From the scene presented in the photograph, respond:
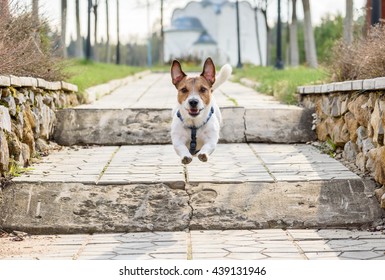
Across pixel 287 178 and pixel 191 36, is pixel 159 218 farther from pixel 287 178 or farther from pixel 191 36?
pixel 191 36

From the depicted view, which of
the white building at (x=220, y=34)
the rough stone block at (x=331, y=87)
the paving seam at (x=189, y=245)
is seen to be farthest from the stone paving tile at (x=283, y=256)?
the white building at (x=220, y=34)

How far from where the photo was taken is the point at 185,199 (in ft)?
24.5

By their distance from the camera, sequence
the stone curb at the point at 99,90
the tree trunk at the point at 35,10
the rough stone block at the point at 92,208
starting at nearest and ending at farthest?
the rough stone block at the point at 92,208
the tree trunk at the point at 35,10
the stone curb at the point at 99,90

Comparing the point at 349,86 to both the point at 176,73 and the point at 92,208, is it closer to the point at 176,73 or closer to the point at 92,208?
the point at 176,73

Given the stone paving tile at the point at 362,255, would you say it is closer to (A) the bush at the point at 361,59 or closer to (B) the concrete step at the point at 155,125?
(A) the bush at the point at 361,59

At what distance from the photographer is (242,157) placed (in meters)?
9.31

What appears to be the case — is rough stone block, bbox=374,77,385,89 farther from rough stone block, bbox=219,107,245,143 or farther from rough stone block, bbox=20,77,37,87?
rough stone block, bbox=20,77,37,87

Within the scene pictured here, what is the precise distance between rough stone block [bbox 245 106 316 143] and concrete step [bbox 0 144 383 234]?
6.87 ft

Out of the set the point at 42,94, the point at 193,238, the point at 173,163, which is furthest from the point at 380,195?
the point at 42,94

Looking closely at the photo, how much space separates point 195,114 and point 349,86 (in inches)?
129

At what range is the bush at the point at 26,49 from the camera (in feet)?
28.1

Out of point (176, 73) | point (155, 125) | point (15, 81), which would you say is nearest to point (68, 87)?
point (155, 125)

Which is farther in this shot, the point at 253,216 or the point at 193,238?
the point at 253,216

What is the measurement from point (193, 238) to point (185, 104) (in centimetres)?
122
